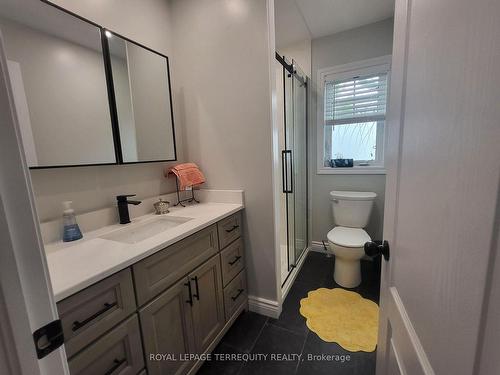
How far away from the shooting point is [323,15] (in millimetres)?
2039

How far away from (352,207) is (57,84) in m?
2.44

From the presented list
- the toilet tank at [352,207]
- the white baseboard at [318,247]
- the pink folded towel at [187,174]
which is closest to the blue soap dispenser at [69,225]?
the pink folded towel at [187,174]

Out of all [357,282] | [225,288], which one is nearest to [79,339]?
[225,288]

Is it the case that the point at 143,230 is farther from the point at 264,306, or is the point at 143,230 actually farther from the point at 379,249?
the point at 379,249

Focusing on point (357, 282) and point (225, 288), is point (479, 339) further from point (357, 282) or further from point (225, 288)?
point (357, 282)

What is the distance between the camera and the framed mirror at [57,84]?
3.21 feet

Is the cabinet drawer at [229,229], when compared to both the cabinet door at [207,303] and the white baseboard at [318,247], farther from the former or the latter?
the white baseboard at [318,247]

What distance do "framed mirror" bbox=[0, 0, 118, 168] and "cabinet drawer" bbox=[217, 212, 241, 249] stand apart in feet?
2.60

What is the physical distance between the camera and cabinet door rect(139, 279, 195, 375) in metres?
0.96

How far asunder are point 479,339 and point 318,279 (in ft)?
6.68

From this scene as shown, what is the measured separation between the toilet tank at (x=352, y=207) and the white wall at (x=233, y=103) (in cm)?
107

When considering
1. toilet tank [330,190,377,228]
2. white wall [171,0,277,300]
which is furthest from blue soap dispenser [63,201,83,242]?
toilet tank [330,190,377,228]

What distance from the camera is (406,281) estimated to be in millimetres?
596

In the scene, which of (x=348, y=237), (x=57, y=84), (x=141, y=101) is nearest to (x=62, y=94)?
(x=57, y=84)
